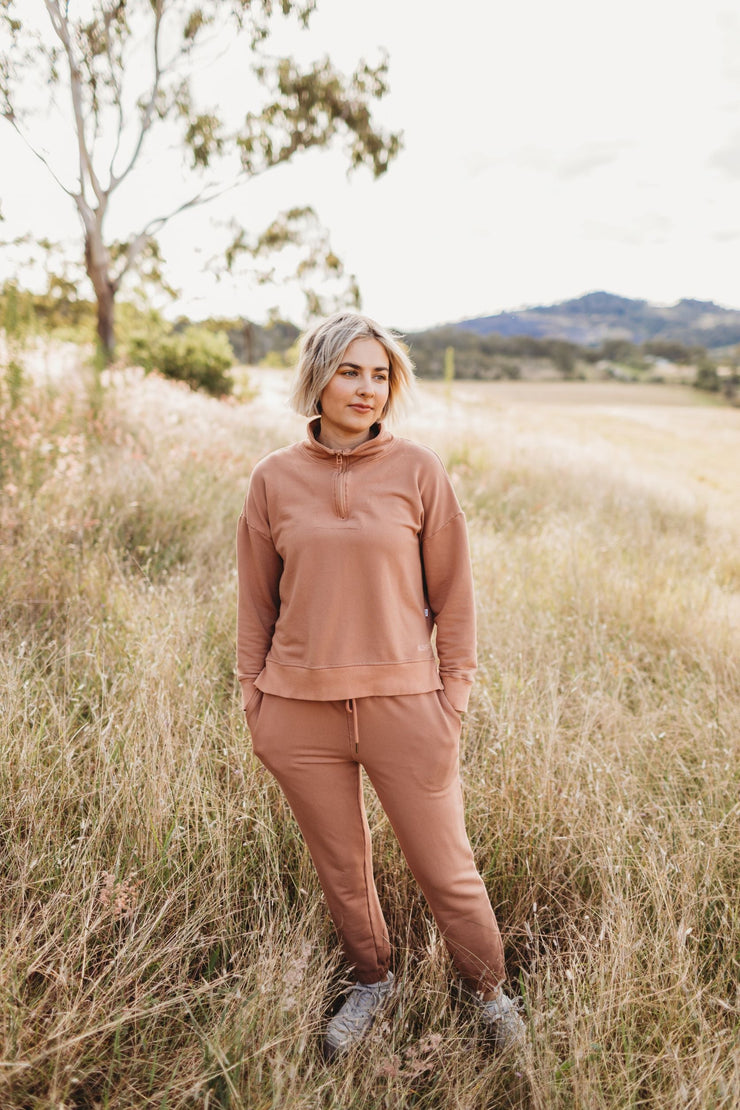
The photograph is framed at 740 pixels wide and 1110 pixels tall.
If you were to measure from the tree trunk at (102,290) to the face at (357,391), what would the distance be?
11.5 metres

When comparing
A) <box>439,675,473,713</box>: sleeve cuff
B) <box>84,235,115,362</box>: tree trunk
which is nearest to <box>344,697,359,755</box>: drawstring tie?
<box>439,675,473,713</box>: sleeve cuff

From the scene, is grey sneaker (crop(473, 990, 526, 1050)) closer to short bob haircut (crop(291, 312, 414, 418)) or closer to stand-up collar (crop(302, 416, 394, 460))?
stand-up collar (crop(302, 416, 394, 460))

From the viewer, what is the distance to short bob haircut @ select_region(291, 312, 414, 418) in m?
1.95

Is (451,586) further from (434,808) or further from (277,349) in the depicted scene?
(277,349)

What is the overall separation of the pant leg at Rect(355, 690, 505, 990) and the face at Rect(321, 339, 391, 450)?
2.52 ft

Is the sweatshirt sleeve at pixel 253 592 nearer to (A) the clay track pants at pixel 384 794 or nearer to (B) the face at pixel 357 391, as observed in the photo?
(A) the clay track pants at pixel 384 794

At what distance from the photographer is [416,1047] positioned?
198 cm

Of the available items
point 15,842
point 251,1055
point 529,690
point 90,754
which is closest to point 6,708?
point 90,754

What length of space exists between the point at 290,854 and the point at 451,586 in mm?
1220

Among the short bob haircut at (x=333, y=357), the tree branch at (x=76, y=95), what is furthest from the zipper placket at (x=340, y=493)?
the tree branch at (x=76, y=95)

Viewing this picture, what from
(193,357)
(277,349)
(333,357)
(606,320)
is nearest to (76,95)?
(193,357)

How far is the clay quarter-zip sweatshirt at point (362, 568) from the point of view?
6.16 feet

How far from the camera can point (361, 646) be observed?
6.23ft

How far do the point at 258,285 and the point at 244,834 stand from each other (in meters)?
18.8
